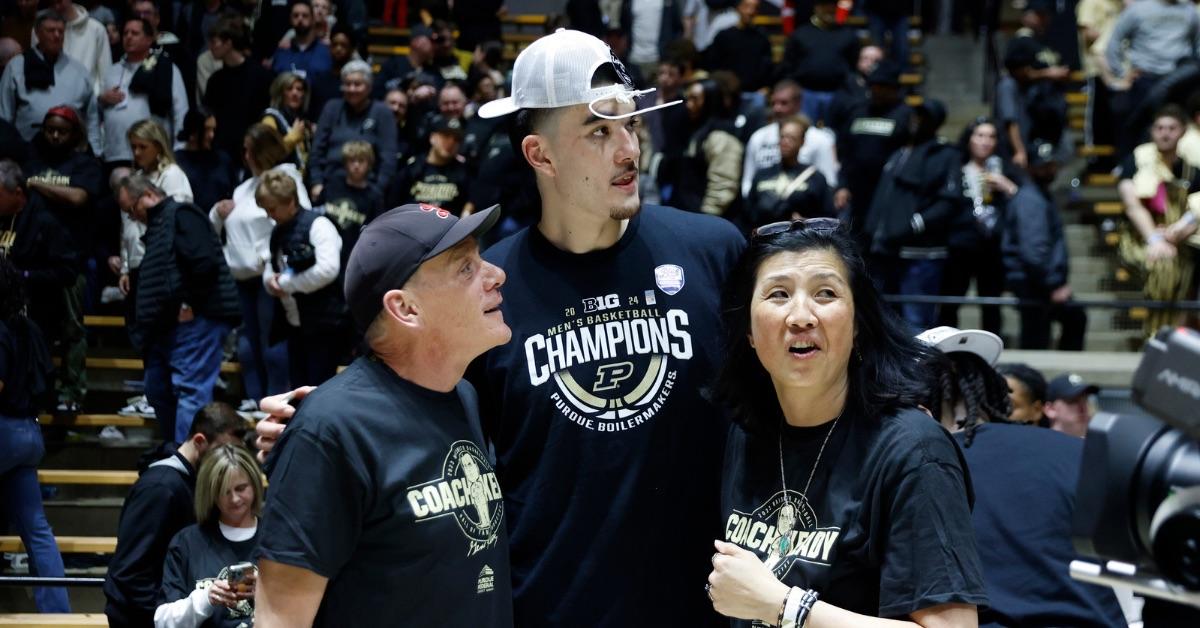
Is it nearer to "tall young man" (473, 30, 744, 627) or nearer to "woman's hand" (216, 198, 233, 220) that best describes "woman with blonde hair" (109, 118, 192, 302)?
"woman's hand" (216, 198, 233, 220)

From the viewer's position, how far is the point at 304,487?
8.75 ft

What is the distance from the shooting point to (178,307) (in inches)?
319

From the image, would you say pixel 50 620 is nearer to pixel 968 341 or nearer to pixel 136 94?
pixel 968 341

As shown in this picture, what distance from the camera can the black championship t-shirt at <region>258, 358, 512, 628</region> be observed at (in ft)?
8.73

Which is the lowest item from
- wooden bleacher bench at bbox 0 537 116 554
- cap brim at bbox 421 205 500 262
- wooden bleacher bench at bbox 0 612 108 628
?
wooden bleacher bench at bbox 0 612 108 628

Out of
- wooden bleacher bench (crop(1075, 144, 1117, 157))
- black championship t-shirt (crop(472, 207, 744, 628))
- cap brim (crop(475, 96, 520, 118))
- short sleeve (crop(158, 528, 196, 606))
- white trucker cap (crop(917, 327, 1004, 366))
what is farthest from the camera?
wooden bleacher bench (crop(1075, 144, 1117, 157))

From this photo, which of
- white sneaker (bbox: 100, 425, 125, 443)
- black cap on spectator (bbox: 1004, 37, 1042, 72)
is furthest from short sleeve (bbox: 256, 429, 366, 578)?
black cap on spectator (bbox: 1004, 37, 1042, 72)

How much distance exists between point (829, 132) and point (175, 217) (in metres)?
4.95

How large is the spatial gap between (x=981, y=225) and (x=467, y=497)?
7997 millimetres

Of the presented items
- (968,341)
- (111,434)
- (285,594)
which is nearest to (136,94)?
(111,434)

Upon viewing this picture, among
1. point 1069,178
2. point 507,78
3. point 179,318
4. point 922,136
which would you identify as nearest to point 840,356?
point 179,318

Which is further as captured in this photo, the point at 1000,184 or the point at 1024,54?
the point at 1024,54

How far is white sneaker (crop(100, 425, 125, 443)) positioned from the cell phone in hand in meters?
3.74

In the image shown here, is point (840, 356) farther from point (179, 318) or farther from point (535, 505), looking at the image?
point (179, 318)
